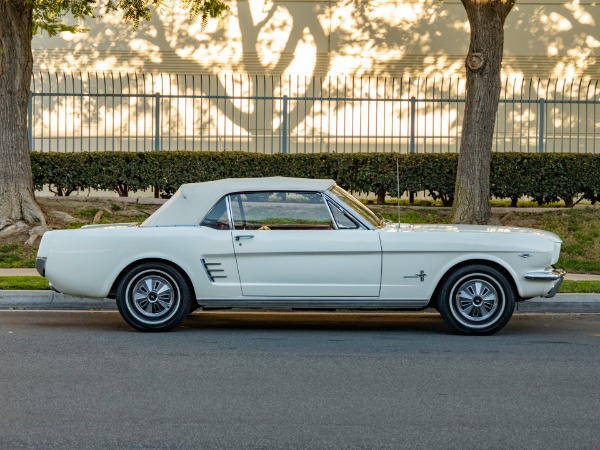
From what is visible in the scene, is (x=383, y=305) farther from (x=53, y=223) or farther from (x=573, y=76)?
(x=573, y=76)

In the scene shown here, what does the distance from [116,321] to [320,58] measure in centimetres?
1536

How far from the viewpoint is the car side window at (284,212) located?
10.1 meters

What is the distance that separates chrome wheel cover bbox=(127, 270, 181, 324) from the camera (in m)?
10.0

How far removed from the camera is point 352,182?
1884 cm

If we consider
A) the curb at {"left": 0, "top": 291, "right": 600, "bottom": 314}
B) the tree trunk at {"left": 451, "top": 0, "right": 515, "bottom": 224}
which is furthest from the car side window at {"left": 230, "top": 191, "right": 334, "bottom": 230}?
the tree trunk at {"left": 451, "top": 0, "right": 515, "bottom": 224}

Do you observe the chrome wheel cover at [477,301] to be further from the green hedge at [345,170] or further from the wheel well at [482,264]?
the green hedge at [345,170]

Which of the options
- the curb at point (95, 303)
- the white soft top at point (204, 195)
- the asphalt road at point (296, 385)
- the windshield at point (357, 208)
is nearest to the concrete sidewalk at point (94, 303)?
the curb at point (95, 303)

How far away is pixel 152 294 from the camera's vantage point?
10055mm

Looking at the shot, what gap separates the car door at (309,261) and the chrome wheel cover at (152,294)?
693 millimetres

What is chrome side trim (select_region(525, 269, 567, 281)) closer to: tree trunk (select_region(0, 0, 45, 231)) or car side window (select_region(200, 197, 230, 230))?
car side window (select_region(200, 197, 230, 230))

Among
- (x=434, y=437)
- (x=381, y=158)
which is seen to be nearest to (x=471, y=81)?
(x=381, y=158)

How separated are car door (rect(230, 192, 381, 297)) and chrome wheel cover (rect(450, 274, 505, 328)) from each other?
788 millimetres

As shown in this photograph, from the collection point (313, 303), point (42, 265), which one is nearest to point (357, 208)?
point (313, 303)

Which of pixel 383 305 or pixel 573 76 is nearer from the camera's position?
pixel 383 305
